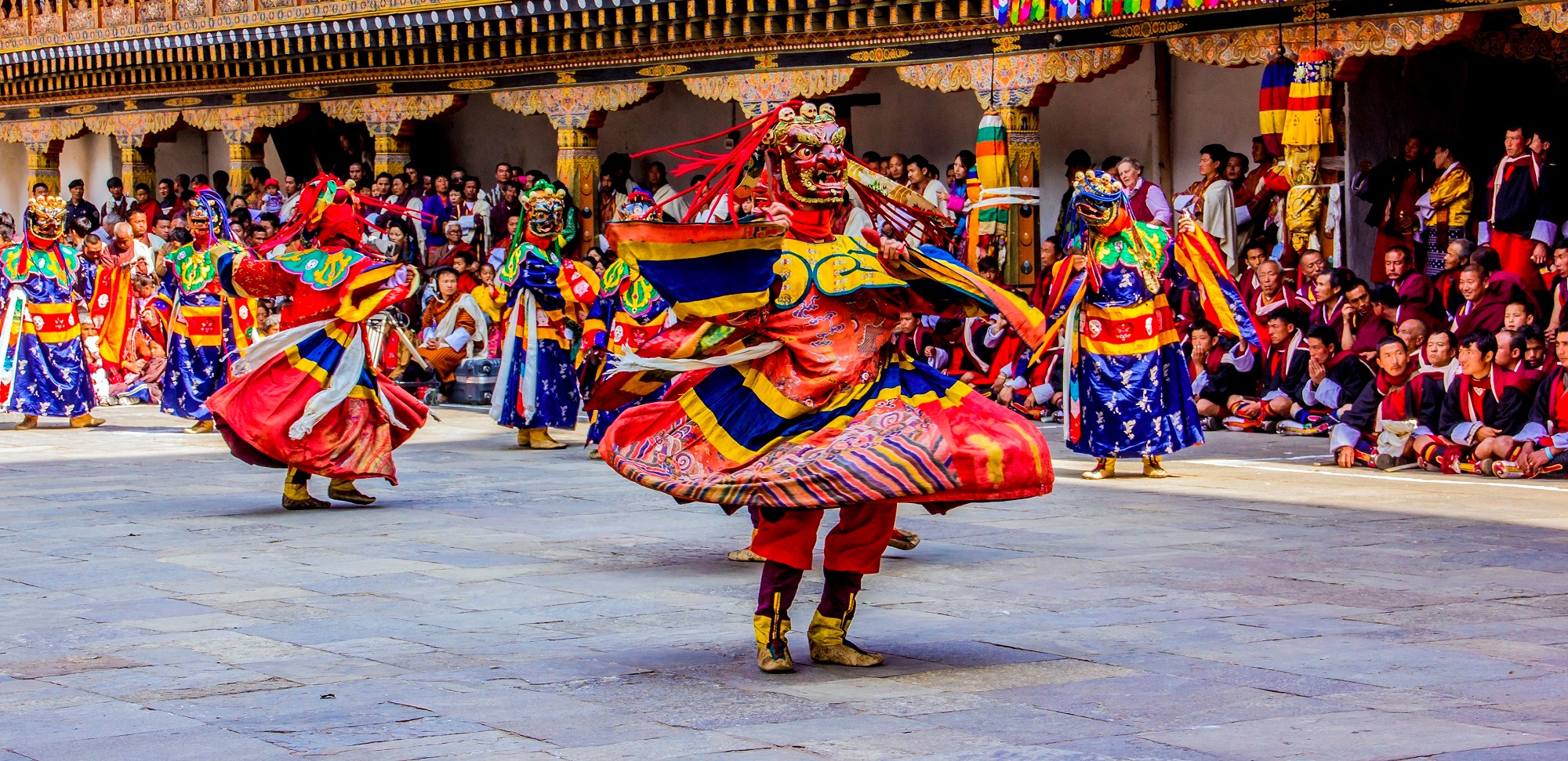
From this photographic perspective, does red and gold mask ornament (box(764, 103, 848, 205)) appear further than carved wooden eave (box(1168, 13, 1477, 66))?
No

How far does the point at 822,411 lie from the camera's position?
213 inches

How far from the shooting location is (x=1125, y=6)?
13.9 m

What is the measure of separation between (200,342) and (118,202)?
10.9 meters

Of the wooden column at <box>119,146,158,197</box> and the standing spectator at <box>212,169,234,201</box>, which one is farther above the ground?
the wooden column at <box>119,146,158,197</box>

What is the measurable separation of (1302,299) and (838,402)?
27.6 ft

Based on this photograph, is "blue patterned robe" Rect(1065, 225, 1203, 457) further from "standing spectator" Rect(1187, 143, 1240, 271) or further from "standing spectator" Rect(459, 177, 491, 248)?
"standing spectator" Rect(459, 177, 491, 248)

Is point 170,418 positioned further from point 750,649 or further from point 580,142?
point 750,649

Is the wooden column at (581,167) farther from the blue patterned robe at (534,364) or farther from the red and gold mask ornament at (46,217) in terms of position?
the blue patterned robe at (534,364)

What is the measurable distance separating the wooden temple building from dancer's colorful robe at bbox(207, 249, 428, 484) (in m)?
6.85

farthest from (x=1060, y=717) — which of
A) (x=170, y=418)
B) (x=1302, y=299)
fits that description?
(x=170, y=418)

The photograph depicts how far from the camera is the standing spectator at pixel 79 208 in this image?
23.2 metres

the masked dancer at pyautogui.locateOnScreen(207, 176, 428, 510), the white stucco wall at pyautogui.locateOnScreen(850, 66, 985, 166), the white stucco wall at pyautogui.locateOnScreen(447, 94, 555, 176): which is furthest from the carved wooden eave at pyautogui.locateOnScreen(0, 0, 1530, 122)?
the masked dancer at pyautogui.locateOnScreen(207, 176, 428, 510)

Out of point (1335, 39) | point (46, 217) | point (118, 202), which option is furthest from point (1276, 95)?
point (118, 202)

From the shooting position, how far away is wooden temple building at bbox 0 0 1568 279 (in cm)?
1419
